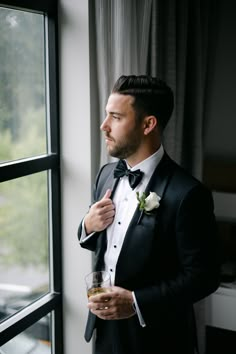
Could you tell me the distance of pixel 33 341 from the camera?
2336 mm

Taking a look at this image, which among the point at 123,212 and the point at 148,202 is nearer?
the point at 148,202

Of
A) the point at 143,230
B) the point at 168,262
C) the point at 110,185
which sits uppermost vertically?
the point at 110,185

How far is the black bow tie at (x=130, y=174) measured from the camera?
66.5 inches

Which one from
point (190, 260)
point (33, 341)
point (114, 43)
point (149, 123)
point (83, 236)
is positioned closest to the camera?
point (190, 260)

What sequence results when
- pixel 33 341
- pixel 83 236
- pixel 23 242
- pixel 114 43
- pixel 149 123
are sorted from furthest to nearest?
1. pixel 33 341
2. pixel 23 242
3. pixel 114 43
4. pixel 83 236
5. pixel 149 123

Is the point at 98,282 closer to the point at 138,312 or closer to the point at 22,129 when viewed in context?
the point at 138,312

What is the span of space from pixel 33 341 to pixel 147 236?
3.53ft

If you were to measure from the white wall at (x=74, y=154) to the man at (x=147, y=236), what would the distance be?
0.47m

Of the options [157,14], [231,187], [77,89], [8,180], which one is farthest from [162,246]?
[231,187]

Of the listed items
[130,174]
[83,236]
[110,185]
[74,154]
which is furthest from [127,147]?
[74,154]

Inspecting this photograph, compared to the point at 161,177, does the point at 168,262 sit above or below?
below

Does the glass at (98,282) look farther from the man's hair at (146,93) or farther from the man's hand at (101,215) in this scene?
the man's hair at (146,93)

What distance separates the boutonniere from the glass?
0.26m

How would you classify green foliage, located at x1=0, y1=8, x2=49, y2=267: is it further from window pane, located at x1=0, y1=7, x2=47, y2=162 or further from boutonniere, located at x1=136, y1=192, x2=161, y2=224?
boutonniere, located at x1=136, y1=192, x2=161, y2=224
